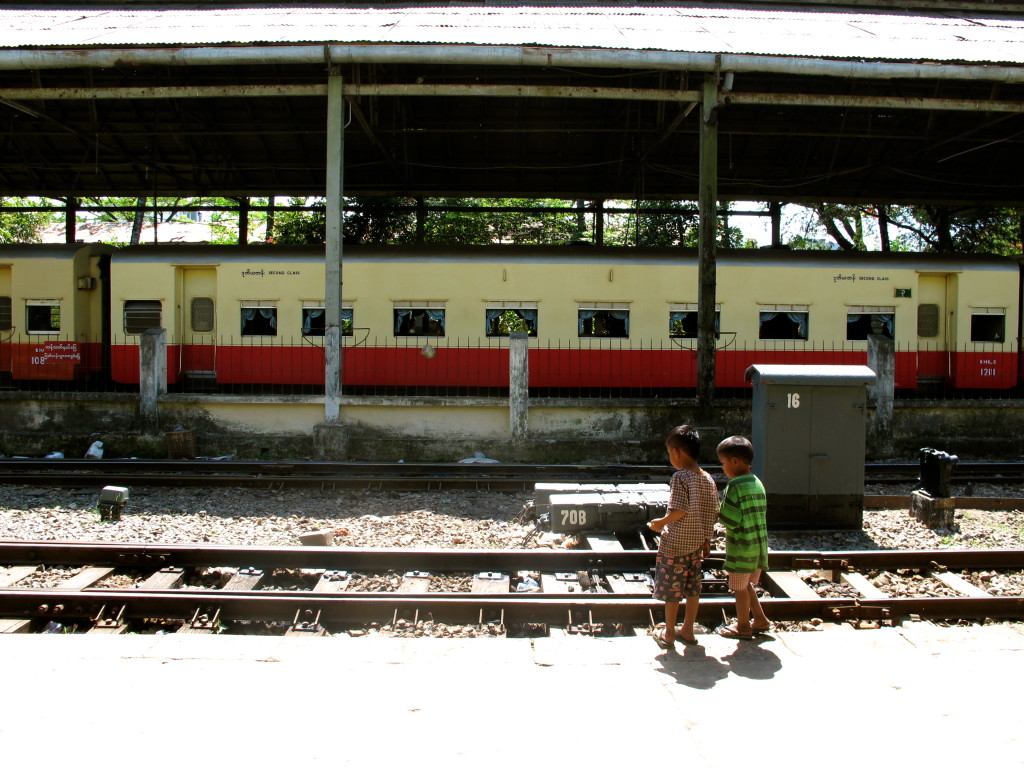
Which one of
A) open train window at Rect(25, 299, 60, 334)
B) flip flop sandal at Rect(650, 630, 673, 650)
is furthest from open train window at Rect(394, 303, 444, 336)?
flip flop sandal at Rect(650, 630, 673, 650)

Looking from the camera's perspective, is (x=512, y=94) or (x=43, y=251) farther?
(x=43, y=251)

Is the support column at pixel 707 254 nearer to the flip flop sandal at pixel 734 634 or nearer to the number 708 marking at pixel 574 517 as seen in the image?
the number 708 marking at pixel 574 517

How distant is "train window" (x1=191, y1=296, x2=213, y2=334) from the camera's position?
47.2 feet

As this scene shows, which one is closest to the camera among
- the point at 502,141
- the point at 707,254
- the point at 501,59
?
the point at 501,59

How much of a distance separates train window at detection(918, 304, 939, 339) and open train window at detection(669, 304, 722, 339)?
175 inches

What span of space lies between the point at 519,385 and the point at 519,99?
701cm

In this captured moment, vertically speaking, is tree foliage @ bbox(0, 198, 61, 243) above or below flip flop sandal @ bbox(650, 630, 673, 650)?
above

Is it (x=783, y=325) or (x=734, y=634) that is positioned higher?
(x=783, y=325)

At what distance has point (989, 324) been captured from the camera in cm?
1457

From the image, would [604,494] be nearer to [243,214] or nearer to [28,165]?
[243,214]

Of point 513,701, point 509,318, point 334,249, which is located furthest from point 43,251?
point 513,701

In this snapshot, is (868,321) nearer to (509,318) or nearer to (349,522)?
(509,318)

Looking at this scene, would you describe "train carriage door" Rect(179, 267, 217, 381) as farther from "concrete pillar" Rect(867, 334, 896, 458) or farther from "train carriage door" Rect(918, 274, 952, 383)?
"train carriage door" Rect(918, 274, 952, 383)

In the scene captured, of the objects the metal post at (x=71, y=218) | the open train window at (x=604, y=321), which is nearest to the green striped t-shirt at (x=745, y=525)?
the open train window at (x=604, y=321)
